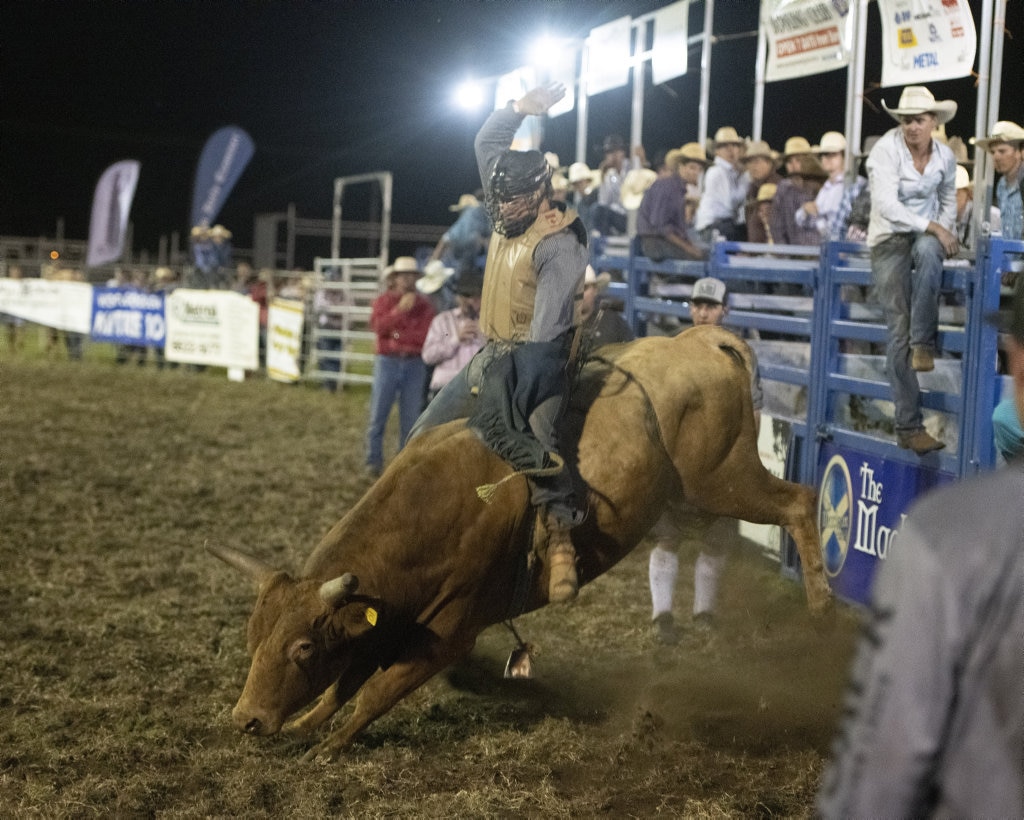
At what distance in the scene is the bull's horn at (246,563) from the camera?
3945 millimetres

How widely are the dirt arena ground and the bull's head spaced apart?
0.30 metres

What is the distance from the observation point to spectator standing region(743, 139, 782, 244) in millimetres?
9062

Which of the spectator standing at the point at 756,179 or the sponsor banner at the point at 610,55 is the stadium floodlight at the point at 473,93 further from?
the spectator standing at the point at 756,179

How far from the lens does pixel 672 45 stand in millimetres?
10695

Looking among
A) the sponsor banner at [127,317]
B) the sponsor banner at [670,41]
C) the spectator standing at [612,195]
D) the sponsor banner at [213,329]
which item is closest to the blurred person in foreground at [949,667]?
the sponsor banner at [670,41]

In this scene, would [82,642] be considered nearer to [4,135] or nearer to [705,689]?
[705,689]

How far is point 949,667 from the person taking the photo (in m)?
1.09

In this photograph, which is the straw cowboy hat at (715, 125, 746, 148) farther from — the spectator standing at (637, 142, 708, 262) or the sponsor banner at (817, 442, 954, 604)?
the sponsor banner at (817, 442, 954, 604)

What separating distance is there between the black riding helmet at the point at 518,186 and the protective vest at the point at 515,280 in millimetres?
62

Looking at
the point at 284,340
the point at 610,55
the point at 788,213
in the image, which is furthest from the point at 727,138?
the point at 284,340

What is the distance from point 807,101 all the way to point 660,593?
1507 centimetres

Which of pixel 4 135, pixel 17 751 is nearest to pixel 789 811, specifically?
pixel 17 751

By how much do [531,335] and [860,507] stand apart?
2448 millimetres

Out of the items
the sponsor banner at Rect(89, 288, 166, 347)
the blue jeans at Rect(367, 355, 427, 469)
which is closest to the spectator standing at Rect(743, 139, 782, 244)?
the blue jeans at Rect(367, 355, 427, 469)
